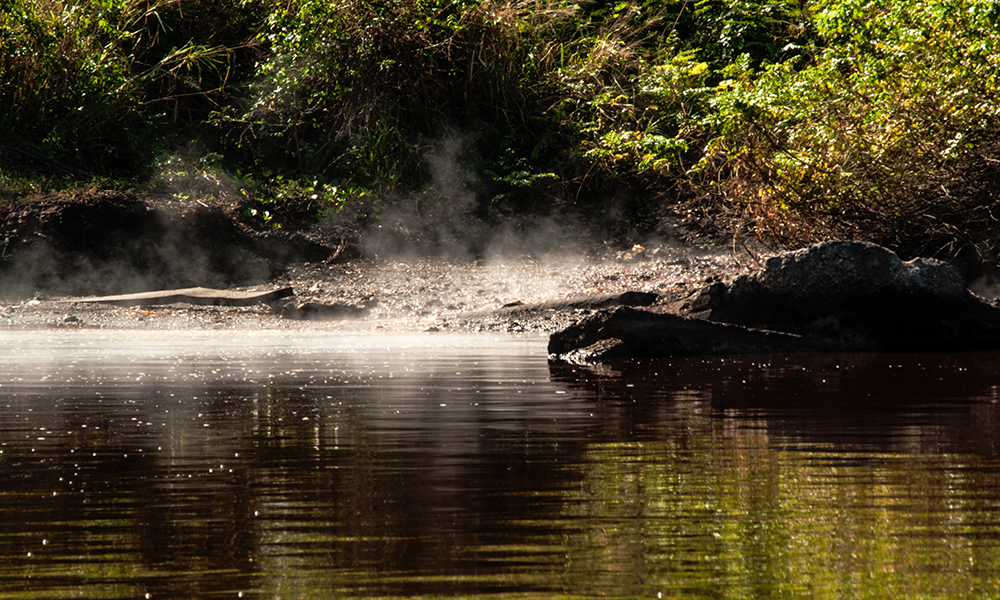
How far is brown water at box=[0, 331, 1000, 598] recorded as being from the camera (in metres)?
1.86

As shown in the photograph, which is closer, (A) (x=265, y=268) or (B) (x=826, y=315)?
(B) (x=826, y=315)

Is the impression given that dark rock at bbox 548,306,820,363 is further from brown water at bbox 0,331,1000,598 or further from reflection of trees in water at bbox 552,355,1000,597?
reflection of trees in water at bbox 552,355,1000,597

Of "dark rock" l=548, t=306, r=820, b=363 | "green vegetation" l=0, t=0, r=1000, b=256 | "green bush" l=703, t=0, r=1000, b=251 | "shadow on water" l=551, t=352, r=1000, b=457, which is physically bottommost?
"shadow on water" l=551, t=352, r=1000, b=457

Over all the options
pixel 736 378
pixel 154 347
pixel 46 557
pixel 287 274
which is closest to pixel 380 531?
pixel 46 557

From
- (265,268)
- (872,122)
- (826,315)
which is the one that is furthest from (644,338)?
(265,268)

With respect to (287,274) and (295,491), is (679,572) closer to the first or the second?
(295,491)

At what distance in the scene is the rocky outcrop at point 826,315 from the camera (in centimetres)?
705

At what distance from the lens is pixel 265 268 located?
12.6 metres

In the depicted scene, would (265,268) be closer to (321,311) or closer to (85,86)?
(321,311)

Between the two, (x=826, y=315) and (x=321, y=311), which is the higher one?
(x=321, y=311)

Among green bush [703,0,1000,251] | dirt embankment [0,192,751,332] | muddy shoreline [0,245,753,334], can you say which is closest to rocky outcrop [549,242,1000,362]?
muddy shoreline [0,245,753,334]

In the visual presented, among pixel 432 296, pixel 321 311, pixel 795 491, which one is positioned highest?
pixel 432 296

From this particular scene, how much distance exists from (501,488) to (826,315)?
5632 mm

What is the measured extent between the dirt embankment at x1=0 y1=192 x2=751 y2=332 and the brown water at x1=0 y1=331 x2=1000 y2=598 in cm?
577
